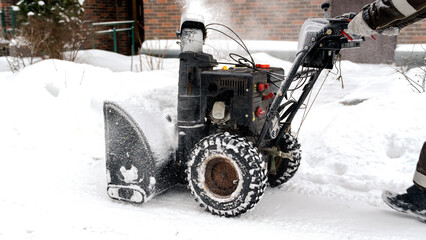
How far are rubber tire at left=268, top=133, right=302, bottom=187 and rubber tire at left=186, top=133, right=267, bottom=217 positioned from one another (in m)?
0.72

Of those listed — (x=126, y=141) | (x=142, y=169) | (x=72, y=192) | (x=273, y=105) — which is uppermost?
(x=273, y=105)

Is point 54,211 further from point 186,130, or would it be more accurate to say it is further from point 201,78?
point 201,78

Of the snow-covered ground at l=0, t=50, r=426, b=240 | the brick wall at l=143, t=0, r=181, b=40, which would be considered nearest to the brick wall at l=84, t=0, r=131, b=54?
the brick wall at l=143, t=0, r=181, b=40

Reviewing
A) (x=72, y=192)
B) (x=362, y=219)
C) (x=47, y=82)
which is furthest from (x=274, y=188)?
(x=47, y=82)

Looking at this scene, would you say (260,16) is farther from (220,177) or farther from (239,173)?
(239,173)

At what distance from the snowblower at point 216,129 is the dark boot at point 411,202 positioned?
85 centimetres

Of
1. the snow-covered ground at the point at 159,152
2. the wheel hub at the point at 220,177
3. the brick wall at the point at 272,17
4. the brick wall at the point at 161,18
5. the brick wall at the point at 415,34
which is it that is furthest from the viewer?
the brick wall at the point at 161,18

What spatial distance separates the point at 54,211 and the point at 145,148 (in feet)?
2.77


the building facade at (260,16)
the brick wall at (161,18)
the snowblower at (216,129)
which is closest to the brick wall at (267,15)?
the building facade at (260,16)

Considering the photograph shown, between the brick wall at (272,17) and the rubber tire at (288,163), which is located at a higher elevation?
the brick wall at (272,17)

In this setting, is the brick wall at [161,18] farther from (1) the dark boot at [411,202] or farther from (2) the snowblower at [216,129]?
(1) the dark boot at [411,202]

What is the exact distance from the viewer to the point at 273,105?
9.86 feet

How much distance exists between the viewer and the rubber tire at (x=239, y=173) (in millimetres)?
2895

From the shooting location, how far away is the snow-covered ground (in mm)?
2861
